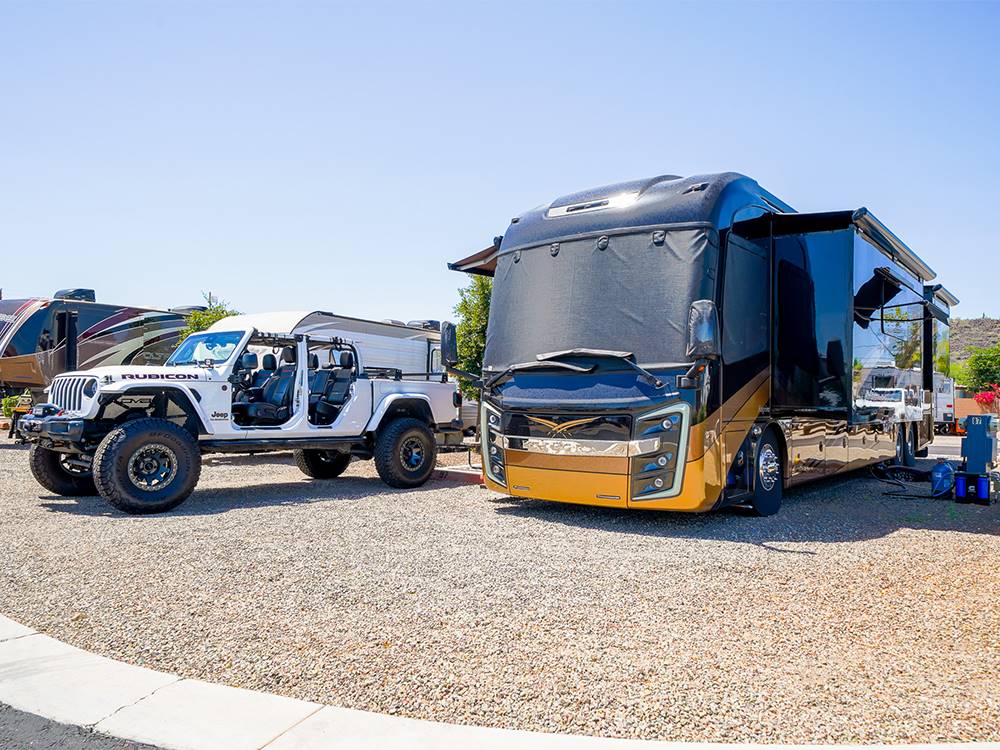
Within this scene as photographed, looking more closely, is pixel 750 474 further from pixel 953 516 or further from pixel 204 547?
pixel 204 547

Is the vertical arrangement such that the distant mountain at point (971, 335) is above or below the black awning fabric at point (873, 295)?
above

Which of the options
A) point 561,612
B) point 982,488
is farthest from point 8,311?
point 982,488

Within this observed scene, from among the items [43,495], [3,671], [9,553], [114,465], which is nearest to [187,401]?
[114,465]

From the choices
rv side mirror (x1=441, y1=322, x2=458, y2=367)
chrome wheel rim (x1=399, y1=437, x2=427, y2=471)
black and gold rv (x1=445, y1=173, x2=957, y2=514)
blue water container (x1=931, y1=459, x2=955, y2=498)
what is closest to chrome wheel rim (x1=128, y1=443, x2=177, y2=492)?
rv side mirror (x1=441, y1=322, x2=458, y2=367)

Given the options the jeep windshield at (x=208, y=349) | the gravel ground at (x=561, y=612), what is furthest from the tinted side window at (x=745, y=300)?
the jeep windshield at (x=208, y=349)

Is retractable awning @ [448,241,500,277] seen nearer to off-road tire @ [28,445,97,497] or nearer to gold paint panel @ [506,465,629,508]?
gold paint panel @ [506,465,629,508]

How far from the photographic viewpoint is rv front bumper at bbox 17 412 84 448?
27.4 ft

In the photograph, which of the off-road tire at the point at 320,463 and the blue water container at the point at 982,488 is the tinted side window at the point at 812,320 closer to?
the blue water container at the point at 982,488

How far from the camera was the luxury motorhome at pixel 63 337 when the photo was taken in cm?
1775

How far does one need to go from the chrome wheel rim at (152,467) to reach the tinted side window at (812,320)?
6380 mm

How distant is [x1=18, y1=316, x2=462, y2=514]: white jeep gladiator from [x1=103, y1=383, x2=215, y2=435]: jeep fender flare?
1 cm

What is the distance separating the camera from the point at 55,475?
9461 millimetres

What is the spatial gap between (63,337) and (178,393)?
11293mm

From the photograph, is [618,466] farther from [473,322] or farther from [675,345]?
[473,322]
